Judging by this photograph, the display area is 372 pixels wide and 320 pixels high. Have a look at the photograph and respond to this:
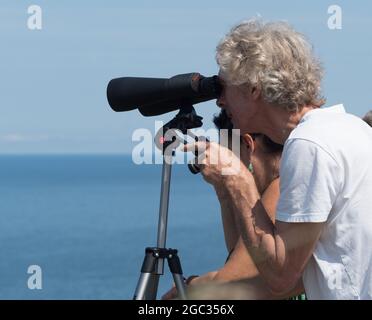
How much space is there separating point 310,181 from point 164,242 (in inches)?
A: 22.2

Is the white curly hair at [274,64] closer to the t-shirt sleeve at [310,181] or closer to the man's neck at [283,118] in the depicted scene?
the man's neck at [283,118]

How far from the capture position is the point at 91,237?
44.0 metres

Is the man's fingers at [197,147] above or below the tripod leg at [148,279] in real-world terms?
above

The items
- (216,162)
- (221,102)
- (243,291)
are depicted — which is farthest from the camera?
(243,291)

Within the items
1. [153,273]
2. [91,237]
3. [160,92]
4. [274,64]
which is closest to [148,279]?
[153,273]

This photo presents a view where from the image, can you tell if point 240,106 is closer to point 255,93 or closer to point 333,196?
point 255,93

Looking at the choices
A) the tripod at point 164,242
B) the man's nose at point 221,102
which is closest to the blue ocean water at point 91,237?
the tripod at point 164,242

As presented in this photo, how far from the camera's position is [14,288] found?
86.6 feet

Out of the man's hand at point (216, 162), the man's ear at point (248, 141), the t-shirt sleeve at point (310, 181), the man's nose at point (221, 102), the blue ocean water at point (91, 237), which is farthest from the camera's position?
the blue ocean water at point (91, 237)

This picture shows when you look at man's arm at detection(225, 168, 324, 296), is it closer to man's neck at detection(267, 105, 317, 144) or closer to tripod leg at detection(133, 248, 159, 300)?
man's neck at detection(267, 105, 317, 144)

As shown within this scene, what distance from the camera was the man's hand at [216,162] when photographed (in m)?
3.12

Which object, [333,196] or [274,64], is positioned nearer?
[333,196]

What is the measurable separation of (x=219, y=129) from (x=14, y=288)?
23.4m
